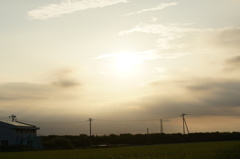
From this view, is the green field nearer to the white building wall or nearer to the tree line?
the white building wall

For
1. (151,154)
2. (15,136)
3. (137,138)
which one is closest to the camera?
(151,154)

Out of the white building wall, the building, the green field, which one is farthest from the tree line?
the green field

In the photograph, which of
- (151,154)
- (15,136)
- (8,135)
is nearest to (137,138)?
(15,136)

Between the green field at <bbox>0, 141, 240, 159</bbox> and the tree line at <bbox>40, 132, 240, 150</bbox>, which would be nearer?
the green field at <bbox>0, 141, 240, 159</bbox>

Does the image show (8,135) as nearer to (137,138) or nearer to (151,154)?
(137,138)

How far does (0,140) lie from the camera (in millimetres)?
59375

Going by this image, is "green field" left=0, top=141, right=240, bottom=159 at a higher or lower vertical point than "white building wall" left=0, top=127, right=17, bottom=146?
lower

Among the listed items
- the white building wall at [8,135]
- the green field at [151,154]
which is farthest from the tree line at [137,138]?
the green field at [151,154]

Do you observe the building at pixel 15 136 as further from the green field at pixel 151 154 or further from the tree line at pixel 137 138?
the green field at pixel 151 154

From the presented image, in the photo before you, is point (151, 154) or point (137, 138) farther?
point (137, 138)

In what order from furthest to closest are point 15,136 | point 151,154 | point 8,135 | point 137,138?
point 137,138 < point 15,136 < point 8,135 < point 151,154

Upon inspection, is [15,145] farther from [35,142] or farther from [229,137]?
[229,137]

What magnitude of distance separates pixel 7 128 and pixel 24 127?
10.4ft

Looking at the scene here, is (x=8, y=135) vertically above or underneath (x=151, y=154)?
above
